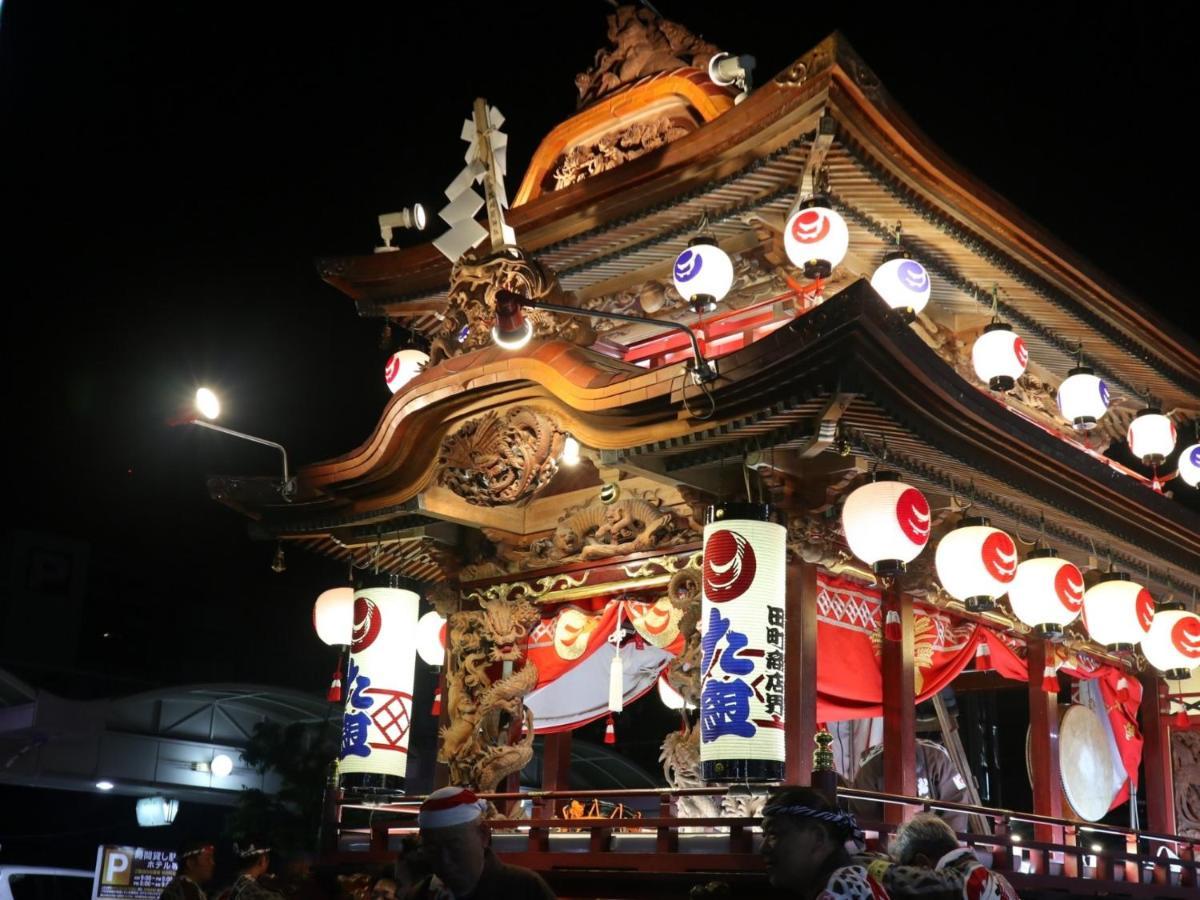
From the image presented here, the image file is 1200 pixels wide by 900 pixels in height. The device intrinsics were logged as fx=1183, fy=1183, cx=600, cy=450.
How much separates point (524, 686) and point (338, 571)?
15.8 m

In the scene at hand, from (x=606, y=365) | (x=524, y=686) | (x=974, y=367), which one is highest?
(x=974, y=367)

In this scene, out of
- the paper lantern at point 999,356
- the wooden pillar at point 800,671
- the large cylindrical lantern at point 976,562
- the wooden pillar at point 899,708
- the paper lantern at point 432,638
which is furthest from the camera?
the paper lantern at point 432,638

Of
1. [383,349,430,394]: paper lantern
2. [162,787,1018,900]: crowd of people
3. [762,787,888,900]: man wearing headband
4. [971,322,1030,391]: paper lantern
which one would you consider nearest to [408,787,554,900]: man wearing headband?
[162,787,1018,900]: crowd of people

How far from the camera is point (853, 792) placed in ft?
25.3

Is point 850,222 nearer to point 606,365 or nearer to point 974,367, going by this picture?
point 974,367

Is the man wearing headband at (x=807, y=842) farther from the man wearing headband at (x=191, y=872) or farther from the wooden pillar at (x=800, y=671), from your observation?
the man wearing headband at (x=191, y=872)

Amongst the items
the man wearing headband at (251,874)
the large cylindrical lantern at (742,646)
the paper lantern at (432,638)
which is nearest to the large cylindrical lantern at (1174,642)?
the large cylindrical lantern at (742,646)

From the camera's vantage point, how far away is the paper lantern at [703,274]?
30.6 ft

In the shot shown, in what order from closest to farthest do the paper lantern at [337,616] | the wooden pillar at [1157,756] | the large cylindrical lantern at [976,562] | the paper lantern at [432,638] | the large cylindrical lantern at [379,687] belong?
the large cylindrical lantern at [976,562], the large cylindrical lantern at [379,687], the paper lantern at [337,616], the paper lantern at [432,638], the wooden pillar at [1157,756]

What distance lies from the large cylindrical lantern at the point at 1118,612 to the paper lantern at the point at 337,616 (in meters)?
6.60

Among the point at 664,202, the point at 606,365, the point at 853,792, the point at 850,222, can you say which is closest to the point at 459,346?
the point at 606,365

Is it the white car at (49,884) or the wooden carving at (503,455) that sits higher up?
the wooden carving at (503,455)

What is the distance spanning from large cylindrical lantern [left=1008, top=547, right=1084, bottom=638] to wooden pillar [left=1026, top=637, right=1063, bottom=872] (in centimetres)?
149

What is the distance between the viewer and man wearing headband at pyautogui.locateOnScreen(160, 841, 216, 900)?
7586 mm
